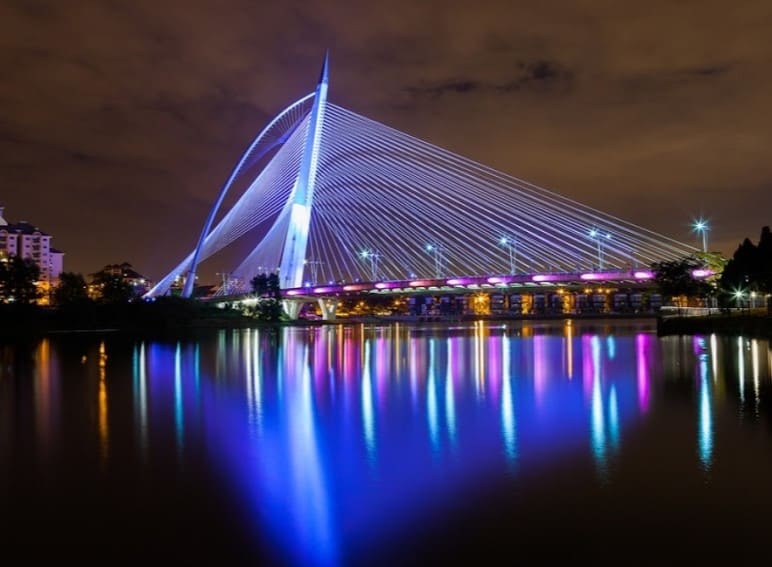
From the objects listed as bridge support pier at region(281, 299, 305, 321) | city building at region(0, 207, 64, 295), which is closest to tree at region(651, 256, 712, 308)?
bridge support pier at region(281, 299, 305, 321)

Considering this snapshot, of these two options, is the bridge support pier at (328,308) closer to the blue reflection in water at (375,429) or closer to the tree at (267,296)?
the tree at (267,296)

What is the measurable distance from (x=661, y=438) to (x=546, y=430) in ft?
5.09

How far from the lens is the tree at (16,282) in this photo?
177ft

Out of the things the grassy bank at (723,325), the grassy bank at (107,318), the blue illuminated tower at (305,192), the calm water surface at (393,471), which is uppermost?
the blue illuminated tower at (305,192)

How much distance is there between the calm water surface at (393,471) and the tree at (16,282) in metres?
42.4

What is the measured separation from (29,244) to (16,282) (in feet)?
214

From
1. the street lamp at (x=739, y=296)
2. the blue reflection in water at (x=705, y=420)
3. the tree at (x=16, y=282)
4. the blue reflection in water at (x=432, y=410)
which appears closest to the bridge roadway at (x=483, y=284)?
the street lamp at (x=739, y=296)

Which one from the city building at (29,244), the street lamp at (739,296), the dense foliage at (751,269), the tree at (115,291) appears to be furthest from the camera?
the city building at (29,244)

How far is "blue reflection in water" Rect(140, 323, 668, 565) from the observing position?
21.7ft

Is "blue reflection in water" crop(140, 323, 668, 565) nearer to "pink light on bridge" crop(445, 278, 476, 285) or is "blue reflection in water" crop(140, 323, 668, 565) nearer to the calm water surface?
the calm water surface

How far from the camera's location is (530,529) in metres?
5.93

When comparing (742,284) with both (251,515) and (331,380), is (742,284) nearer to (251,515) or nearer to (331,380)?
(331,380)

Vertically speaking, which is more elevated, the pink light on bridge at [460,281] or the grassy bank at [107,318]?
the pink light on bridge at [460,281]

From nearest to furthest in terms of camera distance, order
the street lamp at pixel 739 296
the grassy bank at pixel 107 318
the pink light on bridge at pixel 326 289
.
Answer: the street lamp at pixel 739 296
the grassy bank at pixel 107 318
the pink light on bridge at pixel 326 289
